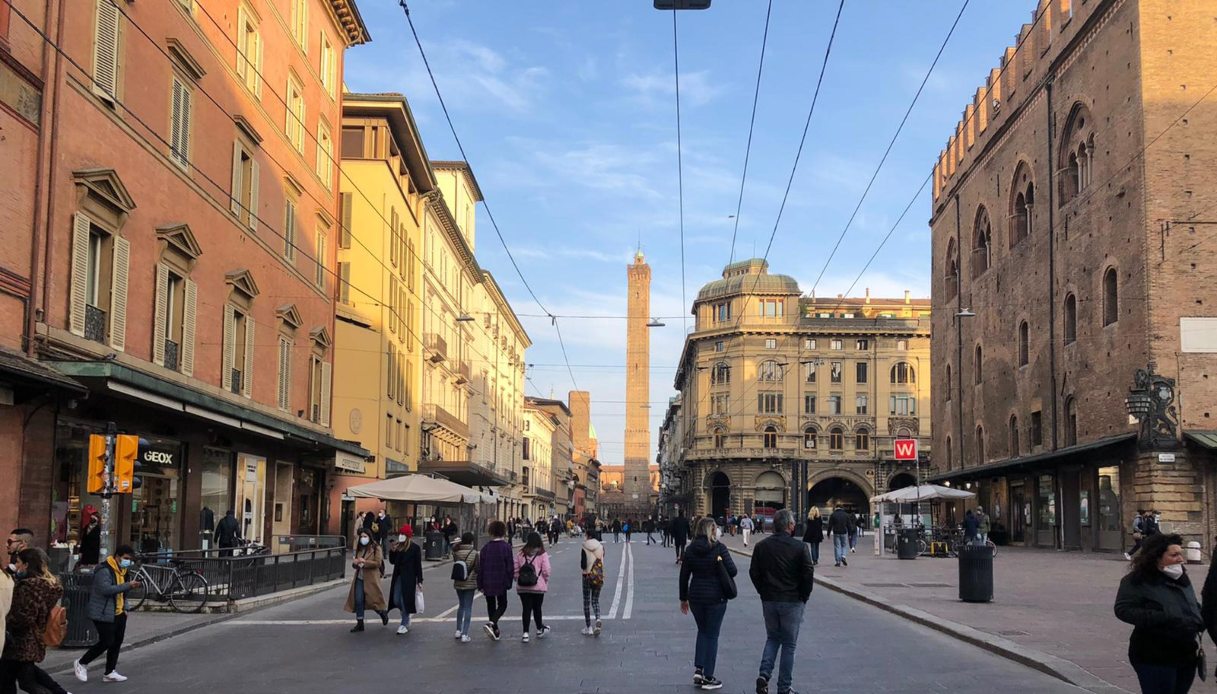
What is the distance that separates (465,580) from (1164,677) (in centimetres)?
974

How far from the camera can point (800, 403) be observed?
318ft

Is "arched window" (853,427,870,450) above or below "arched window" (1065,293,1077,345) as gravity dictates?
below

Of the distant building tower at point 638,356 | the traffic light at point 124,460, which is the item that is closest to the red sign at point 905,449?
the traffic light at point 124,460

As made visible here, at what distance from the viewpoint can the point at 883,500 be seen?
4288 centimetres

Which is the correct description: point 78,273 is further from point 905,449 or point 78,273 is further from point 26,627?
point 905,449

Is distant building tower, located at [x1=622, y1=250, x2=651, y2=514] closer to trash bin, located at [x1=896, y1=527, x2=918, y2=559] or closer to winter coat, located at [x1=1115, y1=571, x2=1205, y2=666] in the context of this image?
trash bin, located at [x1=896, y1=527, x2=918, y2=559]

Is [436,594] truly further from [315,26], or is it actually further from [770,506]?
[770,506]

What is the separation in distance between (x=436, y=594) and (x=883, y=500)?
74.4 feet

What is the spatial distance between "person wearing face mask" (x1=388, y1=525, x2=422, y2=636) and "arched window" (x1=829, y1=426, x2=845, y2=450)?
82.5m

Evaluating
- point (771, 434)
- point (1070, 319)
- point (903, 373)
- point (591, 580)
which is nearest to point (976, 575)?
point (591, 580)

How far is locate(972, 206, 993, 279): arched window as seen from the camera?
5647 cm

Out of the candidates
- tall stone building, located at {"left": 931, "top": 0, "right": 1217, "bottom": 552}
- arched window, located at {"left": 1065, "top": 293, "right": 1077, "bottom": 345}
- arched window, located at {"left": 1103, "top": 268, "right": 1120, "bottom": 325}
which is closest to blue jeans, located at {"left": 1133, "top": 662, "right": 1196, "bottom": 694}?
tall stone building, located at {"left": 931, "top": 0, "right": 1217, "bottom": 552}

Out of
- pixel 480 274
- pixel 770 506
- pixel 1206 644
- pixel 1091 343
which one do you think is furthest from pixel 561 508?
pixel 1206 644

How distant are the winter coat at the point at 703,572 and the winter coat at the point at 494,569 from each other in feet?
14.8
